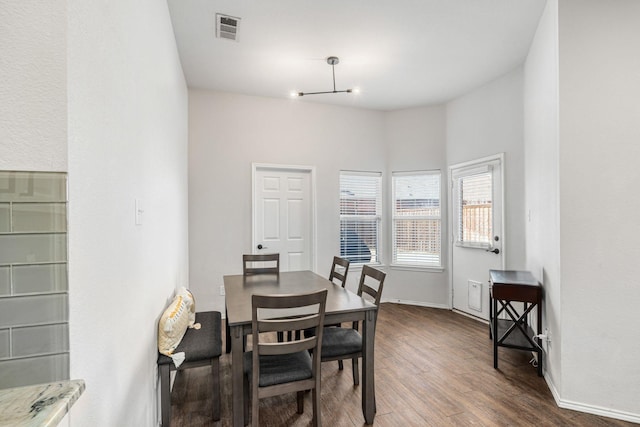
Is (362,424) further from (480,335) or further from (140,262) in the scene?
(480,335)

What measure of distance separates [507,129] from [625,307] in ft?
7.29

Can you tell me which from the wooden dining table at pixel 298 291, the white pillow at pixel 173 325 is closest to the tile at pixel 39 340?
the wooden dining table at pixel 298 291

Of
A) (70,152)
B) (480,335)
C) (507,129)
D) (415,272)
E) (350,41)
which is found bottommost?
(480,335)

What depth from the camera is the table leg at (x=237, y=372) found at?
179 centimetres

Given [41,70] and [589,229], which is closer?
[41,70]

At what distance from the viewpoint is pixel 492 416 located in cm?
210

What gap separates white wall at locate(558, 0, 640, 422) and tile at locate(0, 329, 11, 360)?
2.86 meters

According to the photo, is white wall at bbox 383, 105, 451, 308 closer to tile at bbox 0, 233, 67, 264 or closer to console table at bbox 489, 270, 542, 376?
console table at bbox 489, 270, 542, 376

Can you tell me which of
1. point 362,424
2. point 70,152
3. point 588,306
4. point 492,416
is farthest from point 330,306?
point 588,306

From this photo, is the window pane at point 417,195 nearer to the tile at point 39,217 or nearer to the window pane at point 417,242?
the window pane at point 417,242

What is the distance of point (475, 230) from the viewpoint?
4086 mm

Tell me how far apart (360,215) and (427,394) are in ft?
9.26

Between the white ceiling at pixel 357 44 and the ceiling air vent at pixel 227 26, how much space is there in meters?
0.06

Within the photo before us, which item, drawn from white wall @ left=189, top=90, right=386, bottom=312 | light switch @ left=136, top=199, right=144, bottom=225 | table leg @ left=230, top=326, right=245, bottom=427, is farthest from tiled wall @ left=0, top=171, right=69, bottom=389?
white wall @ left=189, top=90, right=386, bottom=312
